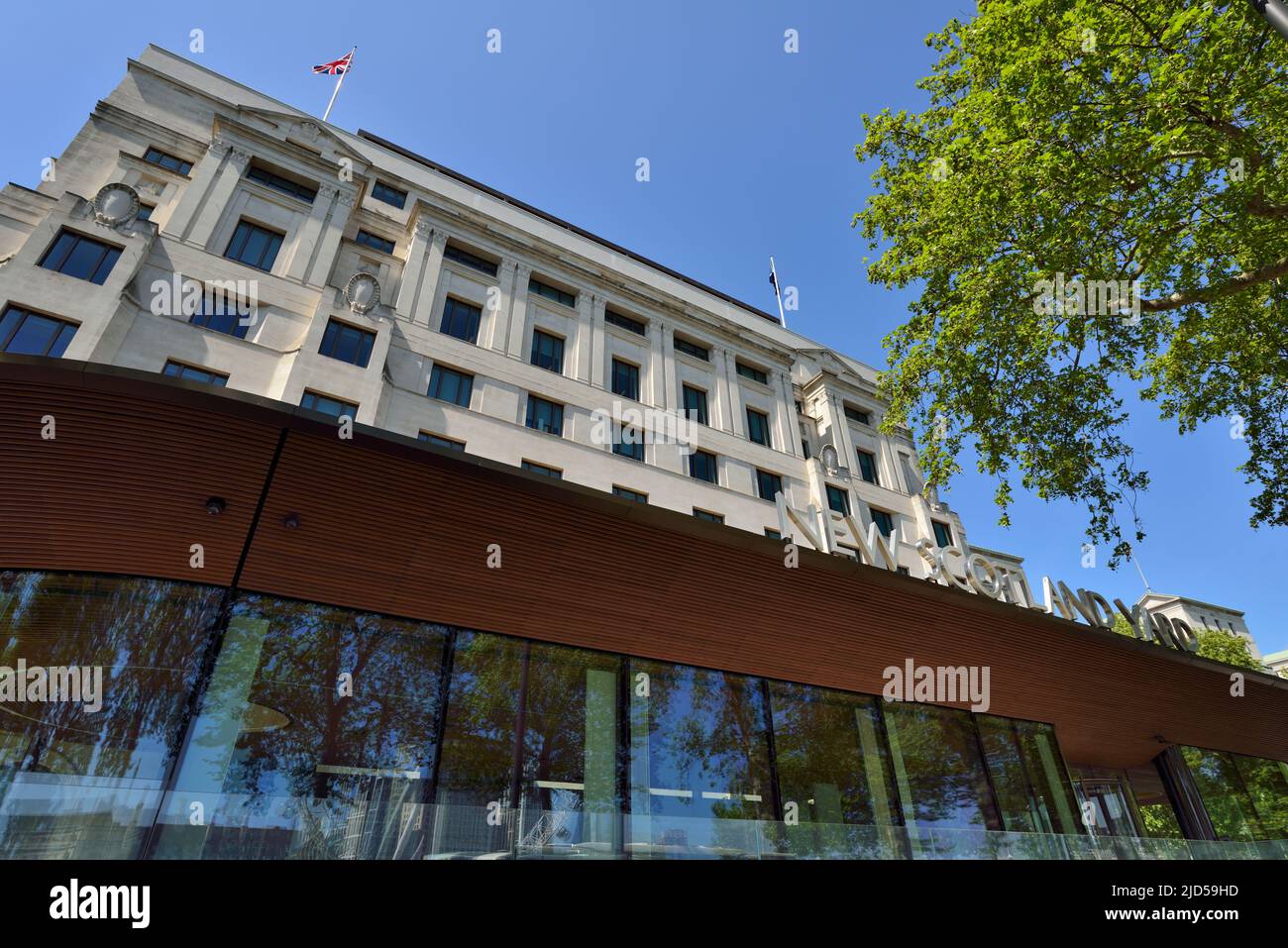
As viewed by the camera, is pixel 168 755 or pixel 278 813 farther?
pixel 168 755

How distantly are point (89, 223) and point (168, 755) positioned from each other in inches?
635

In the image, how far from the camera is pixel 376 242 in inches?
988

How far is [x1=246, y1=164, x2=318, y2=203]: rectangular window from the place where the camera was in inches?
904

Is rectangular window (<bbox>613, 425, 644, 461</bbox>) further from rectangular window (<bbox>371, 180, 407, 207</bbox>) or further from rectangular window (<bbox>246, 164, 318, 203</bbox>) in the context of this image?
rectangular window (<bbox>246, 164, 318, 203</bbox>)

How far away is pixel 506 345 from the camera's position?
23.0 metres

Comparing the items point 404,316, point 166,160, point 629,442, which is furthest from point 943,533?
point 166,160

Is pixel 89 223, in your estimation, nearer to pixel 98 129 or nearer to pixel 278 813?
pixel 98 129

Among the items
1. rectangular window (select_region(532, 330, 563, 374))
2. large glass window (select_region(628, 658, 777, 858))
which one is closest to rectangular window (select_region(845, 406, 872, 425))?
rectangular window (select_region(532, 330, 563, 374))

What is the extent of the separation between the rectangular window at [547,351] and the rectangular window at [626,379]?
2316 millimetres

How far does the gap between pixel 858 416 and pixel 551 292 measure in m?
15.9

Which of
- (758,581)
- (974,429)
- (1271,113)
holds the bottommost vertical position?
(758,581)
